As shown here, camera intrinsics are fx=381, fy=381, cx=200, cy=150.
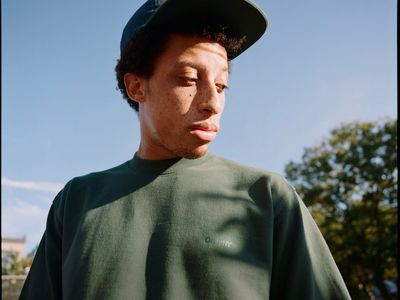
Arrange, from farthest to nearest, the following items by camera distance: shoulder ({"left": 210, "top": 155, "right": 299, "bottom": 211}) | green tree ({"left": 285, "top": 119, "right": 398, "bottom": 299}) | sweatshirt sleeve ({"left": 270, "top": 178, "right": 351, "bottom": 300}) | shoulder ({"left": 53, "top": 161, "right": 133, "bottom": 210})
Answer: green tree ({"left": 285, "top": 119, "right": 398, "bottom": 299}) < shoulder ({"left": 53, "top": 161, "right": 133, "bottom": 210}) < shoulder ({"left": 210, "top": 155, "right": 299, "bottom": 211}) < sweatshirt sleeve ({"left": 270, "top": 178, "right": 351, "bottom": 300})

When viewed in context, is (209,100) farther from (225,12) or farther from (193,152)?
(225,12)

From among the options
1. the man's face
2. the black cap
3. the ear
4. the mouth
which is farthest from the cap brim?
the mouth

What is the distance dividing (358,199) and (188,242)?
2435cm

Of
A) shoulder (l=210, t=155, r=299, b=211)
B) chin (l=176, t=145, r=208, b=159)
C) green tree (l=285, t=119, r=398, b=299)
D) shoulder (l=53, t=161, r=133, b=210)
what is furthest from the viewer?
green tree (l=285, t=119, r=398, b=299)

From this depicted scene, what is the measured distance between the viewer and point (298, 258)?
1.34 m

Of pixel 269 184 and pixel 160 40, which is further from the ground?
pixel 160 40

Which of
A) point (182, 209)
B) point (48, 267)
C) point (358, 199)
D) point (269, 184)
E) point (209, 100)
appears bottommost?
point (358, 199)

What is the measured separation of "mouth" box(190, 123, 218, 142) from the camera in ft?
4.99

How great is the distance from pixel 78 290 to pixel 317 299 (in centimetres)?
87

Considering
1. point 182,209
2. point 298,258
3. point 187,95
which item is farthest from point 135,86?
point 298,258

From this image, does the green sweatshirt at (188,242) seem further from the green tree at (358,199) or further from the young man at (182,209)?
the green tree at (358,199)

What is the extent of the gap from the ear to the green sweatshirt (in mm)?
320

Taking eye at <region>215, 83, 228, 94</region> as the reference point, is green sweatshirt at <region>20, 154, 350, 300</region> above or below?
below

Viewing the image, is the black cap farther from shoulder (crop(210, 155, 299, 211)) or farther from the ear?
shoulder (crop(210, 155, 299, 211))
